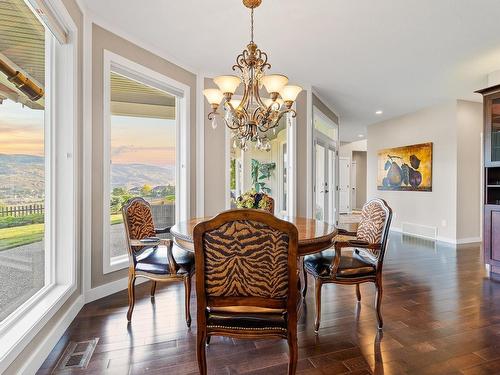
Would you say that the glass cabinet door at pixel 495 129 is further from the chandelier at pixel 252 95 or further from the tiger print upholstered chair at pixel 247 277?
the tiger print upholstered chair at pixel 247 277

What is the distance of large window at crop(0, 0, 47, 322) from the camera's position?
1.64 m

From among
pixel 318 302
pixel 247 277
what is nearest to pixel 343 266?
pixel 318 302

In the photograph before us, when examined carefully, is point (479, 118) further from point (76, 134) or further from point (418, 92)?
point (76, 134)

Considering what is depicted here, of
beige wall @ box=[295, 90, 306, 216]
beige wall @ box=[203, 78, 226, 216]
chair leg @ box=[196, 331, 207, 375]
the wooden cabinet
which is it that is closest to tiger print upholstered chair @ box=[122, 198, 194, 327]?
chair leg @ box=[196, 331, 207, 375]

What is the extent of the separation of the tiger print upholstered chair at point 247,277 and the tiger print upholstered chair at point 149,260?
2.76ft

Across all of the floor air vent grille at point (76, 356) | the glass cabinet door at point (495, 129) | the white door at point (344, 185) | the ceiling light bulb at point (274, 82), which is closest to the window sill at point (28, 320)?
the floor air vent grille at point (76, 356)

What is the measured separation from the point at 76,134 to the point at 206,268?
6.07 ft

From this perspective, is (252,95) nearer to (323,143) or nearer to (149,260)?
(149,260)

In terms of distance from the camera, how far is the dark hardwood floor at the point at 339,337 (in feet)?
5.89

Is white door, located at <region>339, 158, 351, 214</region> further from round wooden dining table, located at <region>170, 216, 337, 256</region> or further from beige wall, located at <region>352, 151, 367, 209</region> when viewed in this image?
round wooden dining table, located at <region>170, 216, 337, 256</region>

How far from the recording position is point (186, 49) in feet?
11.2

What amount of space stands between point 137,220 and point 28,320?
0.96 m

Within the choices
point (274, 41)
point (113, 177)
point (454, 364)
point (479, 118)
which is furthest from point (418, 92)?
point (113, 177)

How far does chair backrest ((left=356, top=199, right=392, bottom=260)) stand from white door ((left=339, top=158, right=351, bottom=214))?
826cm
